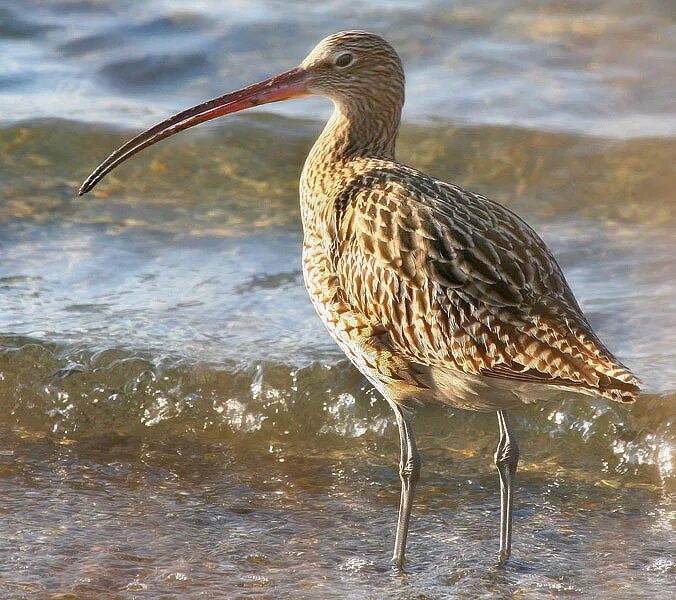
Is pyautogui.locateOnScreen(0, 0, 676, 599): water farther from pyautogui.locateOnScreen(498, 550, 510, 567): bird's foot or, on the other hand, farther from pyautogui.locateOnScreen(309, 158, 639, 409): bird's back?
pyautogui.locateOnScreen(309, 158, 639, 409): bird's back

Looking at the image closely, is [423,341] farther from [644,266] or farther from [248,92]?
[644,266]

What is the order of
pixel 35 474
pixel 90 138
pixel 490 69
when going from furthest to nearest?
pixel 490 69
pixel 90 138
pixel 35 474

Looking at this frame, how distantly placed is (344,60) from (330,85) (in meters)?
0.13

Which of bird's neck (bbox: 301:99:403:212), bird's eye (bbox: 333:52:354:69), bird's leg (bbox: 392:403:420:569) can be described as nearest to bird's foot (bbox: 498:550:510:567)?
bird's leg (bbox: 392:403:420:569)

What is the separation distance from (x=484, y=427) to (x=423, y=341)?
1.46 metres

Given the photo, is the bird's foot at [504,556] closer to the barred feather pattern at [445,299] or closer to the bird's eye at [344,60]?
the barred feather pattern at [445,299]

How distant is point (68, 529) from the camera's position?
543 centimetres

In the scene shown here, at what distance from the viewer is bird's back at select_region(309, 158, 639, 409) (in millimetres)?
4625

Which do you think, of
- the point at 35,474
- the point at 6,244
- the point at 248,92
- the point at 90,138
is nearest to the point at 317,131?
the point at 90,138

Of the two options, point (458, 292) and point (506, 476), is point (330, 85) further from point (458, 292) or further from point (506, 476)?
point (506, 476)

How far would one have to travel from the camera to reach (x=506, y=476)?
5.39 m

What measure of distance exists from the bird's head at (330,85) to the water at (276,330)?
4.18 feet

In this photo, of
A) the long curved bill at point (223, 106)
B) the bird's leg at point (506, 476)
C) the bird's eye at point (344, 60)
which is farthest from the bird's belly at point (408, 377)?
the bird's eye at point (344, 60)

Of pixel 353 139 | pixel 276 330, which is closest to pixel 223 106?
pixel 353 139
